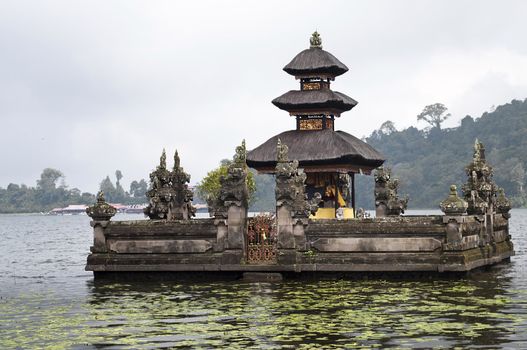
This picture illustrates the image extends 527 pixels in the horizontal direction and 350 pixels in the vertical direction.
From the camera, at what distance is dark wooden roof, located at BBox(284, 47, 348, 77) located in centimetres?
5219

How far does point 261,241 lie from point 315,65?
14.6 m

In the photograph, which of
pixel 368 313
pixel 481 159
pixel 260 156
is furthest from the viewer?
pixel 260 156

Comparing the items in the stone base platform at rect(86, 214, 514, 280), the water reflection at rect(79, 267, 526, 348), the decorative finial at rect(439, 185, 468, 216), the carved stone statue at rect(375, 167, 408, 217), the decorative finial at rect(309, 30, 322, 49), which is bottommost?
the water reflection at rect(79, 267, 526, 348)

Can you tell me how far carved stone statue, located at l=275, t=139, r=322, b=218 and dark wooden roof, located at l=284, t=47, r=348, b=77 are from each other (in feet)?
39.7

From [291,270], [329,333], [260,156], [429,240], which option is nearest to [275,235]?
[291,270]

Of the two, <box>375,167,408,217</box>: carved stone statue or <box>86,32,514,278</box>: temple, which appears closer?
<box>86,32,514,278</box>: temple

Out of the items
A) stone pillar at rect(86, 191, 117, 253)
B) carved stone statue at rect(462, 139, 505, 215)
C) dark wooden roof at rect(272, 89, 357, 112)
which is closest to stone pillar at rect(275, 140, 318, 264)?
stone pillar at rect(86, 191, 117, 253)

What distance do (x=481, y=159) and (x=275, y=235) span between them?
11.9 meters

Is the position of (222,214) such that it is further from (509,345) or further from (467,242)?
(509,345)

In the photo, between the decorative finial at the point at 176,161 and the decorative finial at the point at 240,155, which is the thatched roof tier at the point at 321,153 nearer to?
the decorative finial at the point at 176,161

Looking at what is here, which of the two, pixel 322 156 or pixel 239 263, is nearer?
pixel 239 263

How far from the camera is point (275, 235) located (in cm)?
4078

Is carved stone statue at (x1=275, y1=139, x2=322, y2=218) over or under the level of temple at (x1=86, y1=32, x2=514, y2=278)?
over

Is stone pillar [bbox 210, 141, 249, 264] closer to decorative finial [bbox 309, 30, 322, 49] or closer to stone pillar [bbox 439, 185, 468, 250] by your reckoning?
stone pillar [bbox 439, 185, 468, 250]
